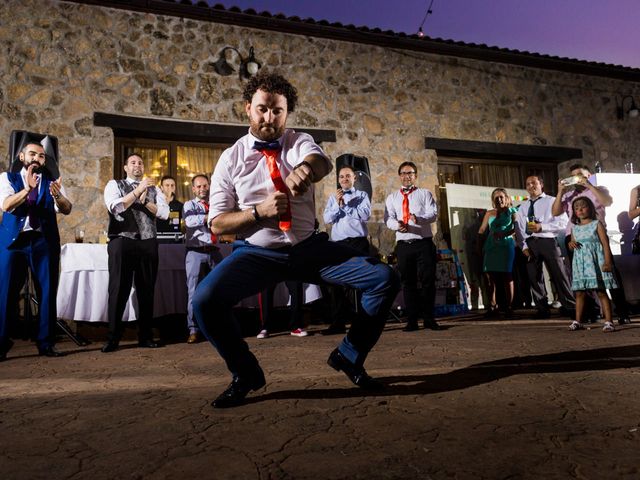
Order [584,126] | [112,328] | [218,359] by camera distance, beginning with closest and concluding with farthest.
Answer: [218,359] → [112,328] → [584,126]

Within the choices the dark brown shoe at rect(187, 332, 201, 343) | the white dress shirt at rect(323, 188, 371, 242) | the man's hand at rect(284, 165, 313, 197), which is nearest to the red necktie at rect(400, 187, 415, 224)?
the white dress shirt at rect(323, 188, 371, 242)

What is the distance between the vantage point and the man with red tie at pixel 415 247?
5.36 m

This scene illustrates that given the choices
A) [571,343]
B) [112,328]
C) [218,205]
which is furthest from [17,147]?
[571,343]

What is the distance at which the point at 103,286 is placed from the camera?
17.0 feet

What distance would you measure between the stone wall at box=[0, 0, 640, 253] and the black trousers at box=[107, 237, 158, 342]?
7.63ft

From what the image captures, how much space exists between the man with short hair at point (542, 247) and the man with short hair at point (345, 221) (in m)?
2.01

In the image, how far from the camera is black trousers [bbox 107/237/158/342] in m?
4.57

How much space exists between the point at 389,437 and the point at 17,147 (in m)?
4.56

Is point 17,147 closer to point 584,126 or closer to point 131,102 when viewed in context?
point 131,102

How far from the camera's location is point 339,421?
74.9 inches

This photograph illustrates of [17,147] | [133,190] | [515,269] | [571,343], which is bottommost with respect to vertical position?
[571,343]

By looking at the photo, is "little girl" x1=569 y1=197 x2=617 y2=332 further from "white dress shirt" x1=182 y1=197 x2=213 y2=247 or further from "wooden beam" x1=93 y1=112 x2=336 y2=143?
"wooden beam" x1=93 y1=112 x2=336 y2=143

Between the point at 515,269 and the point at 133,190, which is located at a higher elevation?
the point at 133,190

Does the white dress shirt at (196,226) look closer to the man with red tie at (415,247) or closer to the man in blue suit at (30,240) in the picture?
the man in blue suit at (30,240)
